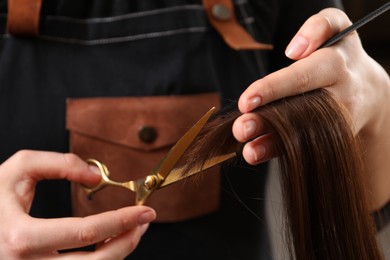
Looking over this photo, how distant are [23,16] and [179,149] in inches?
11.8

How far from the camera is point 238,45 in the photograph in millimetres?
773

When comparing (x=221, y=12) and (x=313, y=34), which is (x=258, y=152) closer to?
(x=313, y=34)

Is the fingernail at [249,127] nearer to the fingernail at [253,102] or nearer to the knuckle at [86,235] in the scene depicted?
the fingernail at [253,102]

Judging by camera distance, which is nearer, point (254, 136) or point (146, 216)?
point (254, 136)

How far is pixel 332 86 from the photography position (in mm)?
584

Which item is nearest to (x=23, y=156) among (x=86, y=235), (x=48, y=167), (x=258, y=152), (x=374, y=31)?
(x=48, y=167)

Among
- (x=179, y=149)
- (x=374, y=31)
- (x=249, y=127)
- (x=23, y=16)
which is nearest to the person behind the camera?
(x=249, y=127)

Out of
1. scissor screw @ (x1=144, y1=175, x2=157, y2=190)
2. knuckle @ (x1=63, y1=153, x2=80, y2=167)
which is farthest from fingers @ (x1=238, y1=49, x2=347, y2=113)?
knuckle @ (x1=63, y1=153, x2=80, y2=167)

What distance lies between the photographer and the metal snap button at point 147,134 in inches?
30.1

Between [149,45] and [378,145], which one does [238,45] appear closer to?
[149,45]

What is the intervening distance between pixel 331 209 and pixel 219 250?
1.04 feet

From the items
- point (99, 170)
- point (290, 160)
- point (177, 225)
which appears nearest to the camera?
point (290, 160)

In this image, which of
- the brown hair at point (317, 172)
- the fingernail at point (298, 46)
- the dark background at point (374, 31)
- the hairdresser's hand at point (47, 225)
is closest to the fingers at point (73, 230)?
the hairdresser's hand at point (47, 225)

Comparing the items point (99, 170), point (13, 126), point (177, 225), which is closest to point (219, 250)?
point (177, 225)
